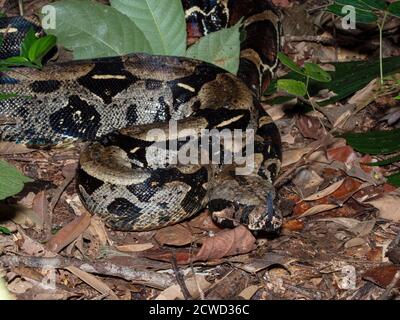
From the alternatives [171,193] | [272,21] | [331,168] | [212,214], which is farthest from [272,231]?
[272,21]

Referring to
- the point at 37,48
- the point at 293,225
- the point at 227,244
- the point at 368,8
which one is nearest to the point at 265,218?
the point at 227,244

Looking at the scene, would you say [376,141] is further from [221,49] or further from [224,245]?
[221,49]

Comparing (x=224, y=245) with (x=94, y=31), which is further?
(x=94, y=31)

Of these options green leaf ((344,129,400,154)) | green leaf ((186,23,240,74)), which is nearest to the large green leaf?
green leaf ((186,23,240,74))

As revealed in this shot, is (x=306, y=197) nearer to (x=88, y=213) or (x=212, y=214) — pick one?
(x=212, y=214)

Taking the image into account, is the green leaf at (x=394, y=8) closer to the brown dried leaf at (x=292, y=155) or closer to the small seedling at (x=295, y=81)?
the small seedling at (x=295, y=81)

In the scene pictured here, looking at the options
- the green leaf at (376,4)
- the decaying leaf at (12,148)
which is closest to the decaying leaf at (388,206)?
the green leaf at (376,4)

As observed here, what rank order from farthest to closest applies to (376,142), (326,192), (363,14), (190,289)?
(326,192) → (376,142) → (363,14) → (190,289)
